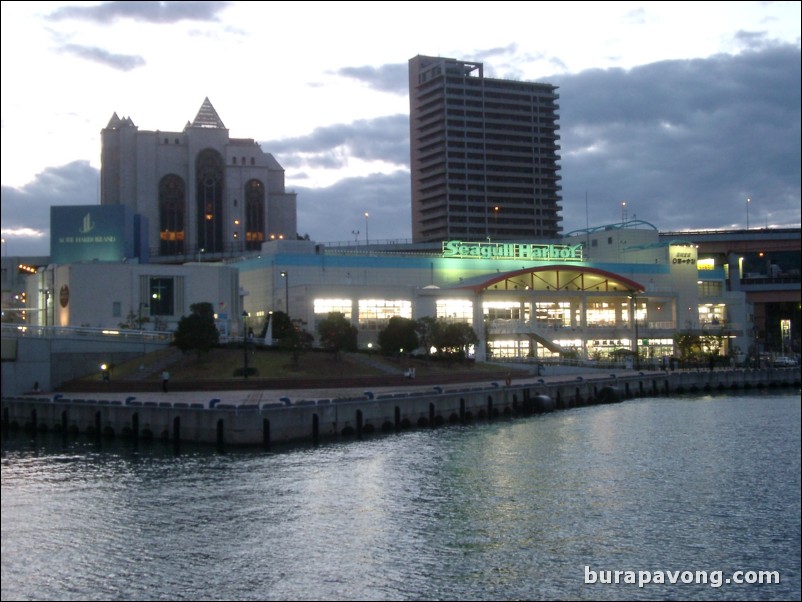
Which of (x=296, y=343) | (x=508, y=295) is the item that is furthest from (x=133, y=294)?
(x=508, y=295)

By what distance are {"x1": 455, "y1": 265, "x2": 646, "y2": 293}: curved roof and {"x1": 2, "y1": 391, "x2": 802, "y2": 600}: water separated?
61861 mm

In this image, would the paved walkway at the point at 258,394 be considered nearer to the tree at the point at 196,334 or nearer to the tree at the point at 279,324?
the tree at the point at 196,334

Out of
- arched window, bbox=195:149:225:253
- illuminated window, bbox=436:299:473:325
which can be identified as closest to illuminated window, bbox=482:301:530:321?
illuminated window, bbox=436:299:473:325

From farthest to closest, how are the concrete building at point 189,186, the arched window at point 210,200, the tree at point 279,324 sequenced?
the arched window at point 210,200
the concrete building at point 189,186
the tree at point 279,324

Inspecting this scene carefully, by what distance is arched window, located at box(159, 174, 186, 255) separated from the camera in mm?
185125

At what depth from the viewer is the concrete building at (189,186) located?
7215 inches

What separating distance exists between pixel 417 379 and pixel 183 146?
115252mm

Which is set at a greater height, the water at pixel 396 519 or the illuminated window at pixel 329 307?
the illuminated window at pixel 329 307

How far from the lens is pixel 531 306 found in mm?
122062

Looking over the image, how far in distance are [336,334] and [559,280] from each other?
48156 millimetres

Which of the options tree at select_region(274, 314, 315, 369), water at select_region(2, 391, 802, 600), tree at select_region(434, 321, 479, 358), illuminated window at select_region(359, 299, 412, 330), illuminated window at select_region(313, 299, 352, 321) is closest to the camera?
water at select_region(2, 391, 802, 600)

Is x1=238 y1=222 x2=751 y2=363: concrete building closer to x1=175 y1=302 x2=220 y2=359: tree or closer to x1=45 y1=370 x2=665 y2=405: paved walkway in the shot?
x1=175 y1=302 x2=220 y2=359: tree

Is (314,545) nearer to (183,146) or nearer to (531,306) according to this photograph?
(531,306)

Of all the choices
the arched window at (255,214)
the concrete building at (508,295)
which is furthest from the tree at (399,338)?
the arched window at (255,214)
